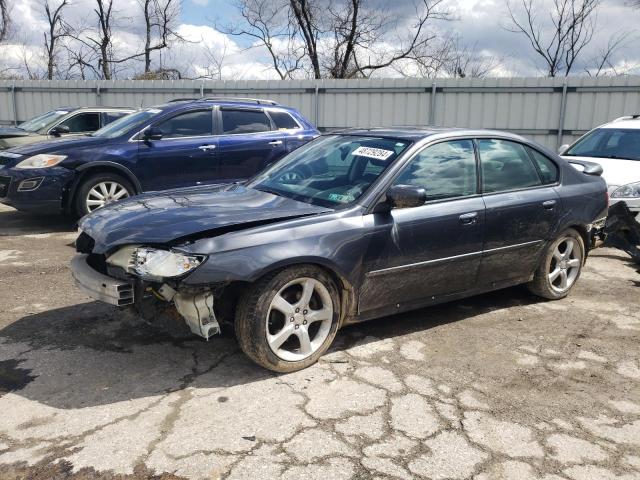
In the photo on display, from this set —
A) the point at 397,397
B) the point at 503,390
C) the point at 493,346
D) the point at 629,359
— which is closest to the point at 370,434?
the point at 397,397

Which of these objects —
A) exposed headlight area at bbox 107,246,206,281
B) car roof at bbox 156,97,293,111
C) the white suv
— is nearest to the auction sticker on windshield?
exposed headlight area at bbox 107,246,206,281

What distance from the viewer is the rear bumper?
3.39 m

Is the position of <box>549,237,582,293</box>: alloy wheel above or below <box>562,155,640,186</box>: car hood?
below

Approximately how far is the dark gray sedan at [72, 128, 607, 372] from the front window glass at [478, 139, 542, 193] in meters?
0.01

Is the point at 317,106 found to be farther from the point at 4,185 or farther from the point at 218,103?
the point at 4,185

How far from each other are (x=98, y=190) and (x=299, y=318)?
5.00 meters

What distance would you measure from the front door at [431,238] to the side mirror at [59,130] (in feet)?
24.2

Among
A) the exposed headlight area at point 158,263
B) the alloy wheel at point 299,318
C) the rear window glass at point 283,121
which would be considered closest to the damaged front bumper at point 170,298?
the exposed headlight area at point 158,263

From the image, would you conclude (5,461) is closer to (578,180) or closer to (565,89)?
(578,180)

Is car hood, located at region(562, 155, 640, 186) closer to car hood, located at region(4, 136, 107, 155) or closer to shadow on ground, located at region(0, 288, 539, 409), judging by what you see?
shadow on ground, located at region(0, 288, 539, 409)

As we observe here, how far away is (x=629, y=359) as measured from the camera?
399cm

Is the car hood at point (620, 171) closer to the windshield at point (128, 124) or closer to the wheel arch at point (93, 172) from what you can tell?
the windshield at point (128, 124)

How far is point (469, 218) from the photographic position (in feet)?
13.9

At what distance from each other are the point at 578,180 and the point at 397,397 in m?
2.92
